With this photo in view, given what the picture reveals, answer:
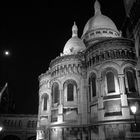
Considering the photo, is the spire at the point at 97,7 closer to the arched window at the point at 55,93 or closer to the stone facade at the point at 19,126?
the arched window at the point at 55,93

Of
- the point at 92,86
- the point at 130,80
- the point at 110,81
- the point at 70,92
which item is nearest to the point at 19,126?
the point at 70,92

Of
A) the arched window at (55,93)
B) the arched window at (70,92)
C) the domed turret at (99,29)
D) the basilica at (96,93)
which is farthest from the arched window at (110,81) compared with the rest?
the domed turret at (99,29)

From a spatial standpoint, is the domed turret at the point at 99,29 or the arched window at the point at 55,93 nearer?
the arched window at the point at 55,93

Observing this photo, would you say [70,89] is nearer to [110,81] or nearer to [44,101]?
[110,81]

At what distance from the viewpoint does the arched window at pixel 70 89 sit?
31.5 m

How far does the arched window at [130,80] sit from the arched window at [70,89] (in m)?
9.21

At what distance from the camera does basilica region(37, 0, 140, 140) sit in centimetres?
2461

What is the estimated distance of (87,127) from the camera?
2820 centimetres

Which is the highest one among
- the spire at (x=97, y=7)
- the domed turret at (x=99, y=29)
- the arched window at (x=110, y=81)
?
the spire at (x=97, y=7)

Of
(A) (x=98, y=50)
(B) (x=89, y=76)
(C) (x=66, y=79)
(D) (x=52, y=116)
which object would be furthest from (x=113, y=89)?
(D) (x=52, y=116)

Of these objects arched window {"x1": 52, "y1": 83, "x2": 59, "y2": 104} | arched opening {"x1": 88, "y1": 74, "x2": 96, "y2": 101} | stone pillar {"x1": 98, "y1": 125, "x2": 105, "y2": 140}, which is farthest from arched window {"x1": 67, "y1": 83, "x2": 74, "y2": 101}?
stone pillar {"x1": 98, "y1": 125, "x2": 105, "y2": 140}

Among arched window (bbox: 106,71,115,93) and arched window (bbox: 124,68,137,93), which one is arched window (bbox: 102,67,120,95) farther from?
arched window (bbox: 124,68,137,93)

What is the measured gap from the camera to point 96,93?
27.6 meters

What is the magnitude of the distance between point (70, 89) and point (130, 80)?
10555 millimetres
